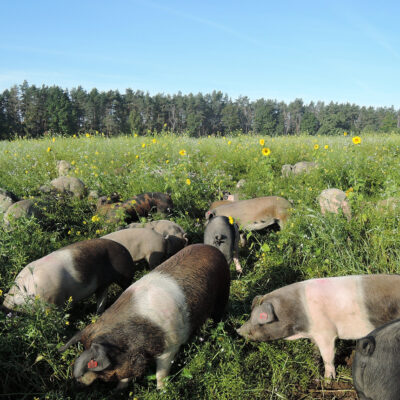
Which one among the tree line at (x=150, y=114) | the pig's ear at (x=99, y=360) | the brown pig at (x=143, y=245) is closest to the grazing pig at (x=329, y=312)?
the pig's ear at (x=99, y=360)

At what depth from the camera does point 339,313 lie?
8.21ft

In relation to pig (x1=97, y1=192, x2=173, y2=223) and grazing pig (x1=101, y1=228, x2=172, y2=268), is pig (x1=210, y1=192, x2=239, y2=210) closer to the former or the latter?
pig (x1=97, y1=192, x2=173, y2=223)

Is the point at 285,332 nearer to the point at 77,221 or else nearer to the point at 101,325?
the point at 101,325

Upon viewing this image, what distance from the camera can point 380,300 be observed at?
8.01ft

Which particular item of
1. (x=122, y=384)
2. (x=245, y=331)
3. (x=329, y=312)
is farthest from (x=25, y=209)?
(x=329, y=312)

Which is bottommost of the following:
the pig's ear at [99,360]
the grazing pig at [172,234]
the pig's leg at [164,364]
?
the pig's leg at [164,364]

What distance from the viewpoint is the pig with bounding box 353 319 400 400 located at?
1.81m

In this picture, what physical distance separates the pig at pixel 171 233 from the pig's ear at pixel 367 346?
271 cm

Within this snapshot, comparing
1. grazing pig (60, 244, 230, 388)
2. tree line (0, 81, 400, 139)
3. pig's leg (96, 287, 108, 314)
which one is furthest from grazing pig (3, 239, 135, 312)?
tree line (0, 81, 400, 139)

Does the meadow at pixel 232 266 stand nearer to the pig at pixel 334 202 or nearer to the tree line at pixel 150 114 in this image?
the pig at pixel 334 202

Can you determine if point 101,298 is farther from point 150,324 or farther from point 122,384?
point 150,324

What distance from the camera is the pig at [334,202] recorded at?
4140 millimetres

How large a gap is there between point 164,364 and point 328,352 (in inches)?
51.6

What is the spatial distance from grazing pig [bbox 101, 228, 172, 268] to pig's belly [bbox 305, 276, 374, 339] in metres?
2.09
